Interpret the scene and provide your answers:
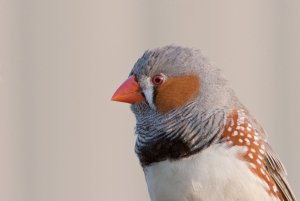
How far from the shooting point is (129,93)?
8.95 feet

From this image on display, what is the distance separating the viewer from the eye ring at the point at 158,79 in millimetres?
2740

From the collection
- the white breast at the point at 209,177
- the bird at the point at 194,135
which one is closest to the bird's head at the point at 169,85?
the bird at the point at 194,135

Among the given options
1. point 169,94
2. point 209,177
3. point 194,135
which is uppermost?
point 169,94

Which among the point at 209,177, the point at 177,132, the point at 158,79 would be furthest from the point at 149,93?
the point at 209,177

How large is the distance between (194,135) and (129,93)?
23 centimetres

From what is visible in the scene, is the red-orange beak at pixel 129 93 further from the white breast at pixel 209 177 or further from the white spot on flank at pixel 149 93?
the white breast at pixel 209 177

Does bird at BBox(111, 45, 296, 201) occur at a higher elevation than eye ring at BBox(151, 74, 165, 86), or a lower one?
lower

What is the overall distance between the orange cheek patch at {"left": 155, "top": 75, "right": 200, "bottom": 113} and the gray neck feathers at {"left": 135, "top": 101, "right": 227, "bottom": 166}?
2cm

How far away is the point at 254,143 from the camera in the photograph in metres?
2.75

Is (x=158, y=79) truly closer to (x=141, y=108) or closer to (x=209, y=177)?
(x=141, y=108)

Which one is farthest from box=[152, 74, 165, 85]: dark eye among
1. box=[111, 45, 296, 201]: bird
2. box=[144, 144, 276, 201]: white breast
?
box=[144, 144, 276, 201]: white breast

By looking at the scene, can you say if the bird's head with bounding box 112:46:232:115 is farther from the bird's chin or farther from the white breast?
the white breast

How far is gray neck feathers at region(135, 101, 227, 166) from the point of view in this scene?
2.65 meters

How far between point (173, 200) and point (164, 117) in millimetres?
241
